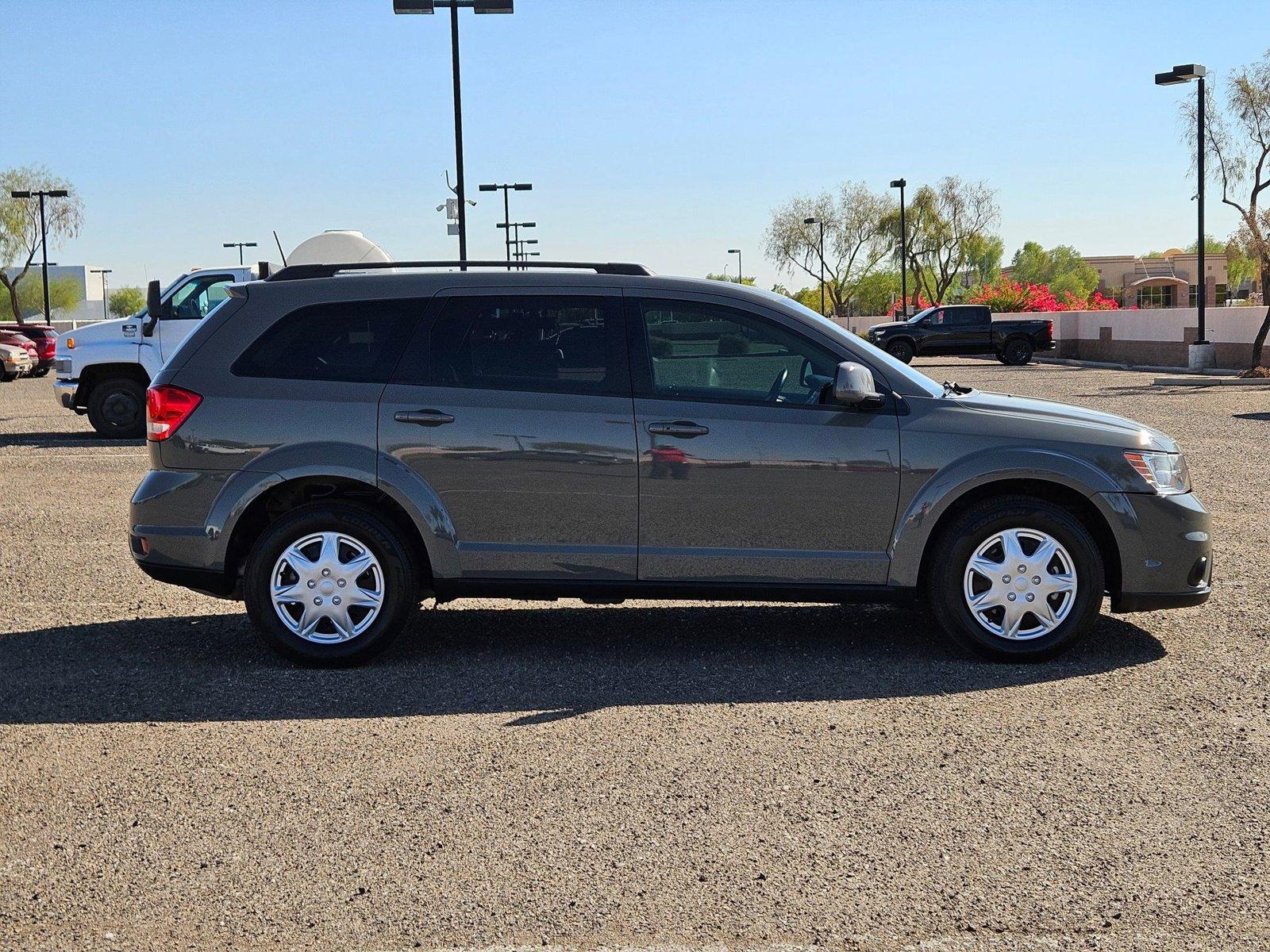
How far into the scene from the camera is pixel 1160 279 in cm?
11300

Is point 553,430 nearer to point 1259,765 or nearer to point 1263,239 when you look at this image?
point 1259,765

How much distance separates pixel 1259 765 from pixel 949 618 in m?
1.70

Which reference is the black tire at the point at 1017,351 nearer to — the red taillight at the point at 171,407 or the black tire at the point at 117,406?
the black tire at the point at 117,406

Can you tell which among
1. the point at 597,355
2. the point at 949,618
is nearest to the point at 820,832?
the point at 949,618

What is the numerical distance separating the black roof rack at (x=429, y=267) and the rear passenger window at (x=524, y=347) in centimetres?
23

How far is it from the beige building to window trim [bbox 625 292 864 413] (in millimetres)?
91748

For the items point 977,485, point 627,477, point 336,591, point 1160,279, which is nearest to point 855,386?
point 977,485

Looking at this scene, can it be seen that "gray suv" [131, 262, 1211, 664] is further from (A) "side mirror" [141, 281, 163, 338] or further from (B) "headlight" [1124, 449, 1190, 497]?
(A) "side mirror" [141, 281, 163, 338]

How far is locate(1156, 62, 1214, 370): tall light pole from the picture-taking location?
34781 mm

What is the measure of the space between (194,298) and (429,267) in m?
13.0

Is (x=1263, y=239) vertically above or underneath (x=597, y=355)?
above

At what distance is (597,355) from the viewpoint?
22.3 feet

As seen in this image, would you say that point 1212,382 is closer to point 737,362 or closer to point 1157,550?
point 1157,550

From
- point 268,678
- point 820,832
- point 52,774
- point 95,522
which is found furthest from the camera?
point 95,522
